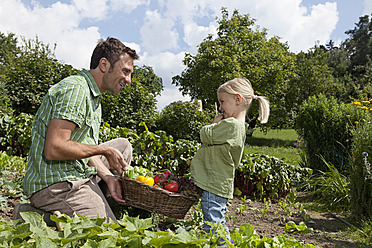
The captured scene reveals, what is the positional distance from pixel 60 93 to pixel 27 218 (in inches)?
47.6

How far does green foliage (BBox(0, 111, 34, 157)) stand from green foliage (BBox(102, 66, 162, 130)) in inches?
114

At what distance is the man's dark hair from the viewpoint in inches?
102

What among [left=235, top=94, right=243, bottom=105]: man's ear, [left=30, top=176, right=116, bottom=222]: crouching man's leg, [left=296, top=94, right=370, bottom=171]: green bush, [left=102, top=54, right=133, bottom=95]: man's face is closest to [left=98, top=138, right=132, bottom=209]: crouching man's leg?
[left=30, top=176, right=116, bottom=222]: crouching man's leg

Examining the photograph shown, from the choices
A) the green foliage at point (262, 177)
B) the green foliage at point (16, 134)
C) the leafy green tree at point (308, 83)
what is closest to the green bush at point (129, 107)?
the green foliage at point (16, 134)

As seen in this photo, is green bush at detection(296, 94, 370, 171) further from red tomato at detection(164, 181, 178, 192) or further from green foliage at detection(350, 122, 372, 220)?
red tomato at detection(164, 181, 178, 192)

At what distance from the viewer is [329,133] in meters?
6.93

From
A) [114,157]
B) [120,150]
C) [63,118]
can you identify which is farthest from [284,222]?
[63,118]

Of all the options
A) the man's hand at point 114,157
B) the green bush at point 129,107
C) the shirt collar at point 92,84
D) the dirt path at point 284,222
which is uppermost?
the green bush at point 129,107

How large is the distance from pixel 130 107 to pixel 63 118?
7008 mm

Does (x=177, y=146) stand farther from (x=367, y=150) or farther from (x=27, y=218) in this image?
(x=27, y=218)

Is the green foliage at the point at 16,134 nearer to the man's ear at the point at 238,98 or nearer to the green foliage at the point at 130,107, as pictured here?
the green foliage at the point at 130,107

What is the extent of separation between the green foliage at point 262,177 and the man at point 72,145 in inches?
113

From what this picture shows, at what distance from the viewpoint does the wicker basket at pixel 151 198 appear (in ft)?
8.16

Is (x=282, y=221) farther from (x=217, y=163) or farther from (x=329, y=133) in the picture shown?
(x=329, y=133)
